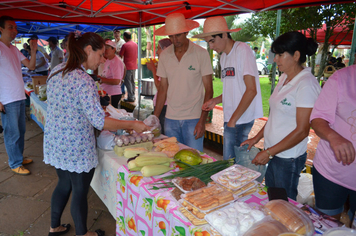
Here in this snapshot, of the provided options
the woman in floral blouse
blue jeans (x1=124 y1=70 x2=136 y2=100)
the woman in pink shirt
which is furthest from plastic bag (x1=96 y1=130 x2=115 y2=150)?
blue jeans (x1=124 y1=70 x2=136 y2=100)

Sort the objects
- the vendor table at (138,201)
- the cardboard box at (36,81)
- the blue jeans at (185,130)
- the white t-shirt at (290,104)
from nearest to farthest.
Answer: the vendor table at (138,201) → the white t-shirt at (290,104) → the blue jeans at (185,130) → the cardboard box at (36,81)

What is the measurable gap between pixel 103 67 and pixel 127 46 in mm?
2876

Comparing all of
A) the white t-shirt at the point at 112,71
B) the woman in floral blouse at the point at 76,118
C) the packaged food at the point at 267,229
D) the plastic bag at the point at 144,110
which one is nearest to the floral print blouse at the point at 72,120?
the woman in floral blouse at the point at 76,118

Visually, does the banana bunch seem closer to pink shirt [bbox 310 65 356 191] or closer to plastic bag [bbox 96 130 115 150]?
plastic bag [bbox 96 130 115 150]

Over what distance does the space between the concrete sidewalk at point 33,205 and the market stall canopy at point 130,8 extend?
100 inches

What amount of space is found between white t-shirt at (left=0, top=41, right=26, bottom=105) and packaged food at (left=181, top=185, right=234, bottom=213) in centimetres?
312

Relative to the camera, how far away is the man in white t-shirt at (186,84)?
2.70m

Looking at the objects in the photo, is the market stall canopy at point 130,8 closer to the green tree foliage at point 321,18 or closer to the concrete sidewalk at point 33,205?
the concrete sidewalk at point 33,205

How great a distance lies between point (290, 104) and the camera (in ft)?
5.65

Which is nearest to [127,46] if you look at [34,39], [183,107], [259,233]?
[34,39]

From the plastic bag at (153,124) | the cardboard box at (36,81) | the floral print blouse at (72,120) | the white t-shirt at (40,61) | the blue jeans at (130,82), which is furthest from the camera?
the blue jeans at (130,82)

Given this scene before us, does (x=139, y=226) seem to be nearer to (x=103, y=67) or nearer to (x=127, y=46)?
(x=103, y=67)

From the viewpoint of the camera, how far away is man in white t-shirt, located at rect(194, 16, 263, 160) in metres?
2.22

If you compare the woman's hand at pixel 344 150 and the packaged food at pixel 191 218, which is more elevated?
the woman's hand at pixel 344 150
